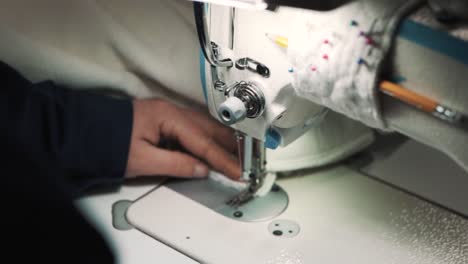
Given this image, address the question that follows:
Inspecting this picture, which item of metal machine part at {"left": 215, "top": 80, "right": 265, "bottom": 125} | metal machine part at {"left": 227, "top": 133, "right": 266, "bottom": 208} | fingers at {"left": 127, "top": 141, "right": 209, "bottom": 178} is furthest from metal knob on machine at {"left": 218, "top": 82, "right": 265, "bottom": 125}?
fingers at {"left": 127, "top": 141, "right": 209, "bottom": 178}

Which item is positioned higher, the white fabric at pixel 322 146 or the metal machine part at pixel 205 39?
the metal machine part at pixel 205 39

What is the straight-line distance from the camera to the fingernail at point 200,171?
980 mm

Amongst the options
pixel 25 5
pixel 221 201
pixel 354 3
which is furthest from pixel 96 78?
pixel 354 3

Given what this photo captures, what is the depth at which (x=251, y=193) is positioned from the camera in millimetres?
923

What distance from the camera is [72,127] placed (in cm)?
94

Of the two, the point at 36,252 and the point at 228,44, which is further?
the point at 228,44

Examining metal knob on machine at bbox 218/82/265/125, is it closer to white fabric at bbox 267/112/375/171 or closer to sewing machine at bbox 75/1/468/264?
sewing machine at bbox 75/1/468/264

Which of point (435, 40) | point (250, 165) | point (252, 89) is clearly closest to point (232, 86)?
point (252, 89)

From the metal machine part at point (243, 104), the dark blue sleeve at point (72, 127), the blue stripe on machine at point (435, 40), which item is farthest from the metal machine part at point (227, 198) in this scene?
the blue stripe on machine at point (435, 40)

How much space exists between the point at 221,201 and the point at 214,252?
0.39 ft

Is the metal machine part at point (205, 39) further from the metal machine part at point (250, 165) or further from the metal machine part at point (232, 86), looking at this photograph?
the metal machine part at point (250, 165)

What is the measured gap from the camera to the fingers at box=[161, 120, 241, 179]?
988 mm

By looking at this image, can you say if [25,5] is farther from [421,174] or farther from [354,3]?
[421,174]

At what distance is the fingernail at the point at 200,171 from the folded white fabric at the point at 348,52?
375 millimetres
